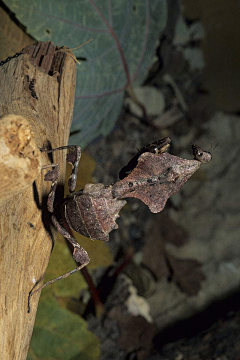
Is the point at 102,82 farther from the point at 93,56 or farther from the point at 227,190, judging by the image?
the point at 227,190

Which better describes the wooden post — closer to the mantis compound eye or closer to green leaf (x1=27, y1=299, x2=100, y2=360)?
green leaf (x1=27, y1=299, x2=100, y2=360)

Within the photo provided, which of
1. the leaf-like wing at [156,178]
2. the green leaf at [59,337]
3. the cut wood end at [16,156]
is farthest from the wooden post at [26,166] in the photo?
the green leaf at [59,337]

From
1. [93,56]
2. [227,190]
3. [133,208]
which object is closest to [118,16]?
[93,56]

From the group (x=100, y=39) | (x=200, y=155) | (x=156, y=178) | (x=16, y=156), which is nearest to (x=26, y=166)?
(x=16, y=156)

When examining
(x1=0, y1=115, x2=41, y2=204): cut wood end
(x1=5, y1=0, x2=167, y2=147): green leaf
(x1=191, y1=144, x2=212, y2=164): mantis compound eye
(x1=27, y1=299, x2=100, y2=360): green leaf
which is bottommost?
(x1=27, y1=299, x2=100, y2=360): green leaf

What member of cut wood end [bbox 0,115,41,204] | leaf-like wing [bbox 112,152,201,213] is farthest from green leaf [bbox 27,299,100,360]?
cut wood end [bbox 0,115,41,204]

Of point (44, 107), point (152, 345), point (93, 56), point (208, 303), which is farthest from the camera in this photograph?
point (208, 303)
